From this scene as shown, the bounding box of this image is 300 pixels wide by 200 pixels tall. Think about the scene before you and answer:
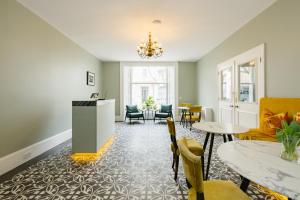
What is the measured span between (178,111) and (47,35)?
588 centimetres

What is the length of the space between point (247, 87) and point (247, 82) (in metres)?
0.11

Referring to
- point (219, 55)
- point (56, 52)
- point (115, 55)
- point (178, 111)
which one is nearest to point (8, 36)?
point (56, 52)

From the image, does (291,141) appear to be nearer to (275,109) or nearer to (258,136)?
(258,136)

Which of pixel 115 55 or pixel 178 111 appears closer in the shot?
pixel 115 55

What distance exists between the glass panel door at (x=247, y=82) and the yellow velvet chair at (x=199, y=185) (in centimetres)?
298

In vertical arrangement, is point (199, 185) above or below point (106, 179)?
above

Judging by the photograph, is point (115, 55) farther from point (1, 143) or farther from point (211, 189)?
point (211, 189)

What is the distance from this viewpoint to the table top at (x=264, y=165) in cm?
86

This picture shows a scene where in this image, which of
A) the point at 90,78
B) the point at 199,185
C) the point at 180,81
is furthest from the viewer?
the point at 180,81

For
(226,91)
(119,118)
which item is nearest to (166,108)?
(119,118)

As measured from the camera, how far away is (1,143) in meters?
2.71

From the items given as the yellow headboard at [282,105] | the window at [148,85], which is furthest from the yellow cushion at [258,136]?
the window at [148,85]

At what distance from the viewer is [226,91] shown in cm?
513

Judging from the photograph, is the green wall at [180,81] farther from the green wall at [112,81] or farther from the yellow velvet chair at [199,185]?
the yellow velvet chair at [199,185]
